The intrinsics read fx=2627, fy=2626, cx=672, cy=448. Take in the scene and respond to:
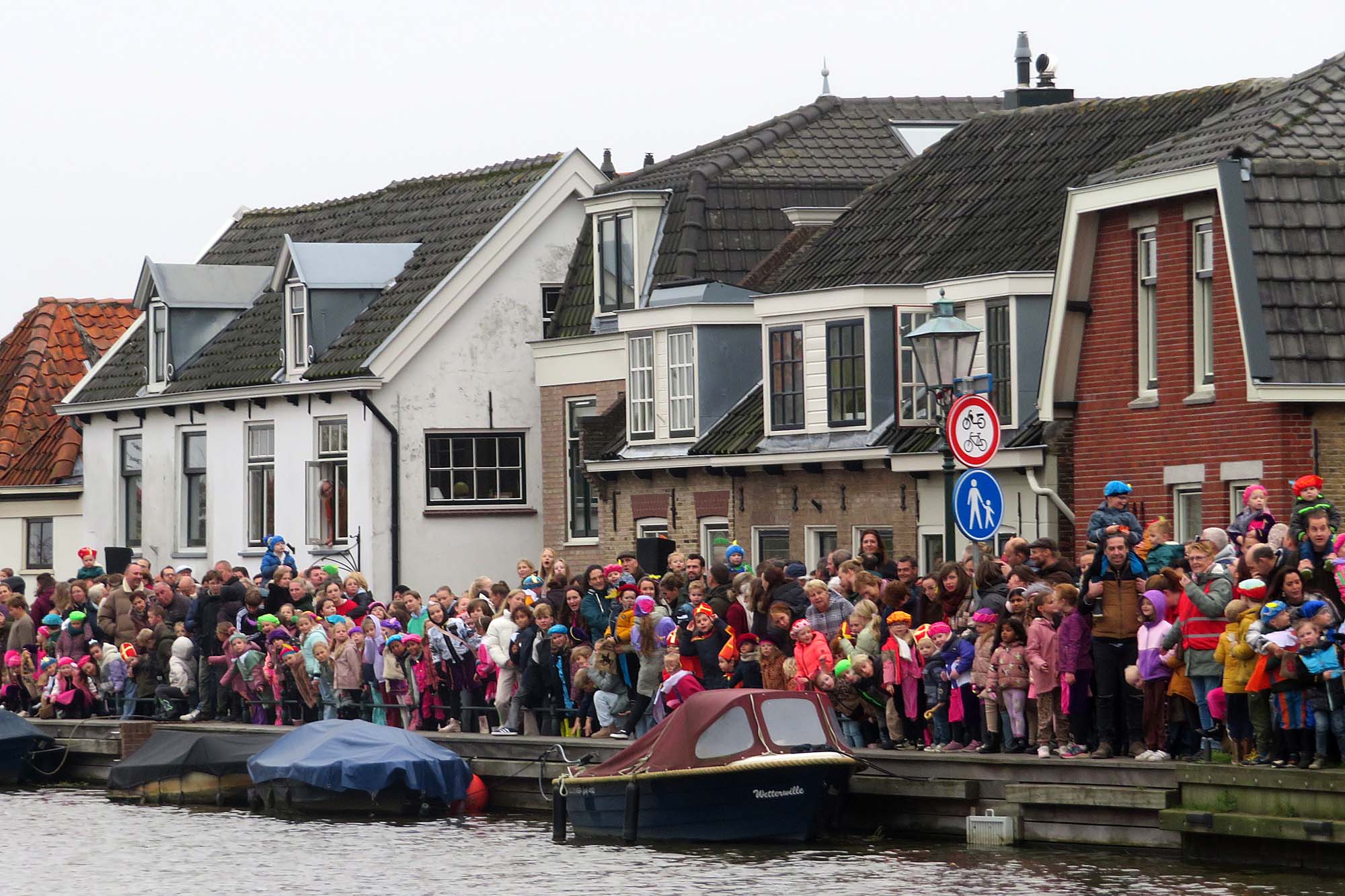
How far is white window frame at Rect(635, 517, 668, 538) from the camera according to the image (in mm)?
36156

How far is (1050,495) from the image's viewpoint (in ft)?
93.3

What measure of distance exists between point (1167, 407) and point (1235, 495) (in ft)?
4.39

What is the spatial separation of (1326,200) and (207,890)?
1219cm

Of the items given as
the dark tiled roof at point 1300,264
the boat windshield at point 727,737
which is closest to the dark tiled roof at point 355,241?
the dark tiled roof at point 1300,264

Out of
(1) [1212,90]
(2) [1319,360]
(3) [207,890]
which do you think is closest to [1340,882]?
(2) [1319,360]

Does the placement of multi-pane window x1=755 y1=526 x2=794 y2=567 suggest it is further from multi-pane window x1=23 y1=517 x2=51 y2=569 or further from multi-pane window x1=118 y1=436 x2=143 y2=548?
multi-pane window x1=23 y1=517 x2=51 y2=569

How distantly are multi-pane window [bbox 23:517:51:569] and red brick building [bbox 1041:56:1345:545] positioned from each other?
2474 centimetres

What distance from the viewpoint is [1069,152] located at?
32125mm

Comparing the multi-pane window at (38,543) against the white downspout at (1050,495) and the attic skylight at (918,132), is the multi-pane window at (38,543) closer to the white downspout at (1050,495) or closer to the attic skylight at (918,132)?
the attic skylight at (918,132)

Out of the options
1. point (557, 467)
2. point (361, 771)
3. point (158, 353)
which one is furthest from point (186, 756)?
point (158, 353)

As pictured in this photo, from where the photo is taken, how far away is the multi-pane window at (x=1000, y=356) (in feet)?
98.9

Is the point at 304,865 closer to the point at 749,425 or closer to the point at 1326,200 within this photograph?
the point at 1326,200

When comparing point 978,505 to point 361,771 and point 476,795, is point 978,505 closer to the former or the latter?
point 476,795

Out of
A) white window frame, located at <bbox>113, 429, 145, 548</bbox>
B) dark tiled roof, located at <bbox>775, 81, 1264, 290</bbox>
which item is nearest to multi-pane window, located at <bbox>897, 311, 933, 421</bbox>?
dark tiled roof, located at <bbox>775, 81, 1264, 290</bbox>
